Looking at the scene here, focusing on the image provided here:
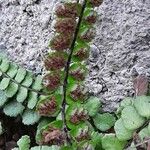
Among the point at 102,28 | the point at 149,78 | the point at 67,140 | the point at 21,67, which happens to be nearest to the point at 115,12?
the point at 102,28

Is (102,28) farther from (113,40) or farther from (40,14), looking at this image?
(40,14)

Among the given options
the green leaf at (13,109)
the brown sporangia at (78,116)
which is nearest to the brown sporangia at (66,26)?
the brown sporangia at (78,116)

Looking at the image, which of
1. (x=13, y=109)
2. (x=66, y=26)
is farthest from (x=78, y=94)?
(x=13, y=109)

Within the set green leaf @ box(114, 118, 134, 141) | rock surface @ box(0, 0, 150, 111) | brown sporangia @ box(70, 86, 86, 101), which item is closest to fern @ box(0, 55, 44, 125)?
rock surface @ box(0, 0, 150, 111)

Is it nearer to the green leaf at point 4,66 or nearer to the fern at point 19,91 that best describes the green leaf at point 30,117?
the fern at point 19,91

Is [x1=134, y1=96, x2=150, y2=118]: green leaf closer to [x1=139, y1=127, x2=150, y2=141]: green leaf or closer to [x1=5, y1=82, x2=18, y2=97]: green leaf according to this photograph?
[x1=139, y1=127, x2=150, y2=141]: green leaf

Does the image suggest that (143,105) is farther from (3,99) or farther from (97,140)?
(3,99)
